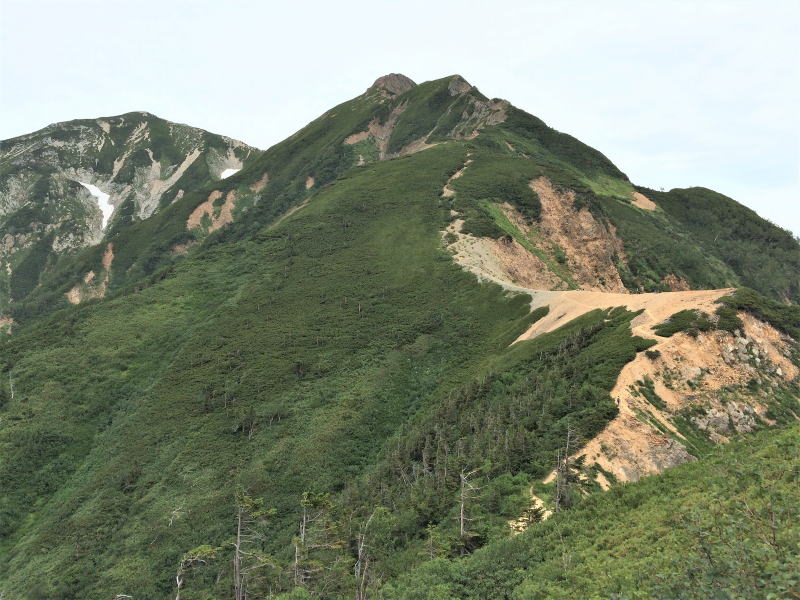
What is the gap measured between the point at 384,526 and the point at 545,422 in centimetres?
1296

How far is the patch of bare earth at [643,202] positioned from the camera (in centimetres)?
16362

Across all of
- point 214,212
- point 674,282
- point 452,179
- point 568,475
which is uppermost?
point 452,179

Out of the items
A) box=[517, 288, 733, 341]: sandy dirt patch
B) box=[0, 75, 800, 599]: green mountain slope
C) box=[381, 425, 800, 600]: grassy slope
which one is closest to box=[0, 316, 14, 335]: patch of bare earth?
box=[0, 75, 800, 599]: green mountain slope

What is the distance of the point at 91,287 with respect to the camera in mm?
166625

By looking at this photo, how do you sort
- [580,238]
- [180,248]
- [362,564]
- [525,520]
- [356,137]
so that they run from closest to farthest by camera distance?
[525,520] → [362,564] → [580,238] → [180,248] → [356,137]

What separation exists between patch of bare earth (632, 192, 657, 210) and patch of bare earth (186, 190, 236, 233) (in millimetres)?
130603

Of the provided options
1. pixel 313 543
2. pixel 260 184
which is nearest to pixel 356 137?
pixel 260 184

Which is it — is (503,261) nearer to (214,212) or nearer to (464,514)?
(464,514)

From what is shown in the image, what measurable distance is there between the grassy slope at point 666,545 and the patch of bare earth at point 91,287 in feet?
547

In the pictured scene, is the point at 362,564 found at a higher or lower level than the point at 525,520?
lower

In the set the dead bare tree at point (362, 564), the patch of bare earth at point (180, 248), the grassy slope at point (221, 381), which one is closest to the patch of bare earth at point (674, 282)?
the grassy slope at point (221, 381)

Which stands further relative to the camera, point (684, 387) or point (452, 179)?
point (452, 179)

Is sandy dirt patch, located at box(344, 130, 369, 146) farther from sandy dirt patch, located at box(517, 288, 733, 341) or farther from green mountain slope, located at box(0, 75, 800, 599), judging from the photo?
sandy dirt patch, located at box(517, 288, 733, 341)

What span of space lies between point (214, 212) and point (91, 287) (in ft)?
149
